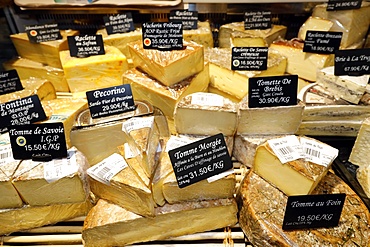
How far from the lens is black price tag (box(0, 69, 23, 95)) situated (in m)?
2.10

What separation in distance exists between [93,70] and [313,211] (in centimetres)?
174

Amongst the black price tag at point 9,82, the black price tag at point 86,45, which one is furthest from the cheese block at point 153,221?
the black price tag at point 86,45

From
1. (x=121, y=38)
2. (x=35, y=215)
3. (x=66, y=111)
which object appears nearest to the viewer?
(x=35, y=215)

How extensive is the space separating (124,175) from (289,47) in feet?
5.40

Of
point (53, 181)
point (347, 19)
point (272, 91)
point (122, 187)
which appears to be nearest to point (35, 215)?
point (53, 181)

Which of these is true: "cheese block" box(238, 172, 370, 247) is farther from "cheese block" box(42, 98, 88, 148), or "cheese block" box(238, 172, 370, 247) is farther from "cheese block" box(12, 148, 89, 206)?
"cheese block" box(42, 98, 88, 148)

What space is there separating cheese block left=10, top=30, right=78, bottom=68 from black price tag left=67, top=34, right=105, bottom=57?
0.22 meters

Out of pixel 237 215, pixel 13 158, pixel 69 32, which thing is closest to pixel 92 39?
pixel 69 32

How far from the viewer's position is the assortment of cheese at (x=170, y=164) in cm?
150

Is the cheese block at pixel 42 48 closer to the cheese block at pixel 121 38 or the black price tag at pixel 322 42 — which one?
the cheese block at pixel 121 38

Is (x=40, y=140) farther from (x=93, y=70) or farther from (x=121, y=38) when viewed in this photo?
(x=121, y=38)

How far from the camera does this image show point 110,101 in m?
1.76

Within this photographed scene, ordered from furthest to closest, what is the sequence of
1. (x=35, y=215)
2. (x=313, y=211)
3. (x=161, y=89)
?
(x=161, y=89) < (x=35, y=215) < (x=313, y=211)

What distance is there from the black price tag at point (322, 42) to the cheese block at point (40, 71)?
1.92 meters
